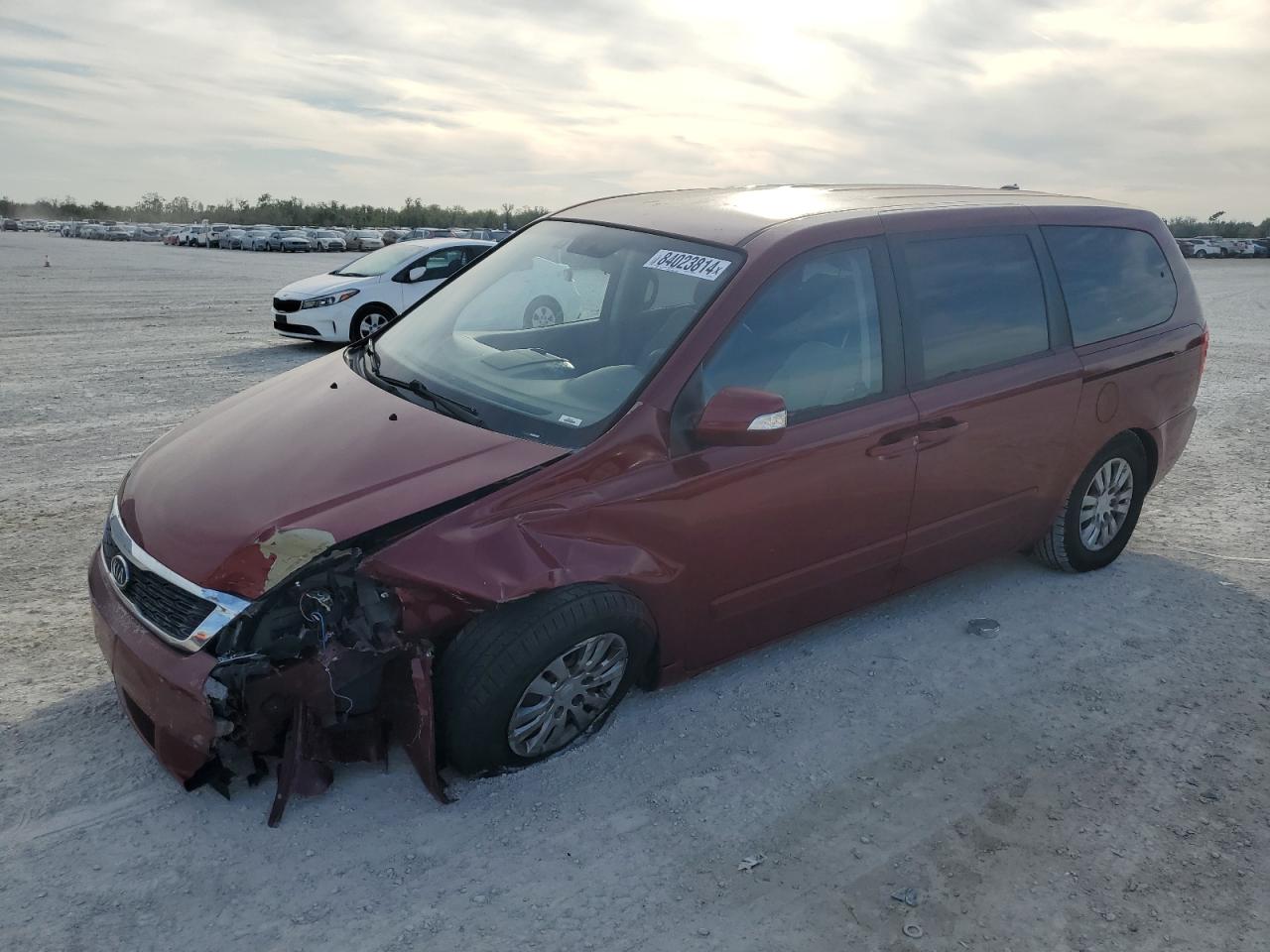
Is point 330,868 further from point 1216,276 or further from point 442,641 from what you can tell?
point 1216,276

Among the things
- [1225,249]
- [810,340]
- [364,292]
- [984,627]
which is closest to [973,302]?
[810,340]

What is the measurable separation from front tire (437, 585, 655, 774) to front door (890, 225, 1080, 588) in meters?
1.50

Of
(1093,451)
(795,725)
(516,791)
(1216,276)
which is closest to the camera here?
(516,791)

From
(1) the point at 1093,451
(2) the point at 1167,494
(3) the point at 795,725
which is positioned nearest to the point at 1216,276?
(2) the point at 1167,494

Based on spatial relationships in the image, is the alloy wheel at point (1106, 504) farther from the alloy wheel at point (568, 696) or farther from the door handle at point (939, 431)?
the alloy wheel at point (568, 696)

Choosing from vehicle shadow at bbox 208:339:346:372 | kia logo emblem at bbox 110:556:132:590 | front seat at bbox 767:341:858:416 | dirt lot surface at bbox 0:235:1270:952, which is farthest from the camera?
vehicle shadow at bbox 208:339:346:372

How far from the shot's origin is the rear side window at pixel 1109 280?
4.72m

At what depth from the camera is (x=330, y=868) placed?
292cm

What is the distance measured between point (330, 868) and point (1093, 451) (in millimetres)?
3948

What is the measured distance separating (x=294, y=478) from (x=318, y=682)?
67cm

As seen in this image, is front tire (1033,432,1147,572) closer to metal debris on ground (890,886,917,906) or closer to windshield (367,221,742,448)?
windshield (367,221,742,448)

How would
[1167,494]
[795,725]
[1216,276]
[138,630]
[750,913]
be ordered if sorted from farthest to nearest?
1. [1216,276]
2. [1167,494]
3. [795,725]
4. [138,630]
5. [750,913]

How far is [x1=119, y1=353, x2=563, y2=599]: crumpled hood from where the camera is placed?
2977 millimetres

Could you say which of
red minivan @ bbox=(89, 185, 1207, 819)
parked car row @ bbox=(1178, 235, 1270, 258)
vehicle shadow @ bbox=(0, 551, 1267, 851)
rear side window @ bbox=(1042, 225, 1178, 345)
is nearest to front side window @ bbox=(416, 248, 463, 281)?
red minivan @ bbox=(89, 185, 1207, 819)
